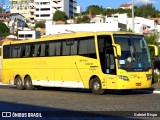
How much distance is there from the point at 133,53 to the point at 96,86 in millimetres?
2740

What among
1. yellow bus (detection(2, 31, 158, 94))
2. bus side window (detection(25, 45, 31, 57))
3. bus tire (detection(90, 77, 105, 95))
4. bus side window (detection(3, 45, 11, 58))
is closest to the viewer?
yellow bus (detection(2, 31, 158, 94))

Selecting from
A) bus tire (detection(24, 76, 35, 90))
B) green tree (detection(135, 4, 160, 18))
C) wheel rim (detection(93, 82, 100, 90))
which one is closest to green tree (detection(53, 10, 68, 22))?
green tree (detection(135, 4, 160, 18))

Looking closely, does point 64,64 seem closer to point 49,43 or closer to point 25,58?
point 49,43

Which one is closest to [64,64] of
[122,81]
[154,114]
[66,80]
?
[66,80]

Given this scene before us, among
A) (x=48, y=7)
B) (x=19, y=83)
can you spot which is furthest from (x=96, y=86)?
(x=48, y=7)

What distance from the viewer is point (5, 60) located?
3247 cm

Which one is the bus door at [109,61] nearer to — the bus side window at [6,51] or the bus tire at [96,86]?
the bus tire at [96,86]

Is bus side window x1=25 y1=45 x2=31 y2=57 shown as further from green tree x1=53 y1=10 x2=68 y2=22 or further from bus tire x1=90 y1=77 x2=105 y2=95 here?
green tree x1=53 y1=10 x2=68 y2=22

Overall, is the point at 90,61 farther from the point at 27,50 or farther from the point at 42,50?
the point at 27,50

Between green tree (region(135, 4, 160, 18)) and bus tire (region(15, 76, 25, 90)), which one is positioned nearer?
bus tire (region(15, 76, 25, 90))

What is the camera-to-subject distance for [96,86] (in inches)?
917

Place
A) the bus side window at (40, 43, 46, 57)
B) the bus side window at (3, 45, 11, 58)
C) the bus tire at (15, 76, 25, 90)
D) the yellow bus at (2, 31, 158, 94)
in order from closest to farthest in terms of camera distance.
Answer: the yellow bus at (2, 31, 158, 94) → the bus side window at (40, 43, 46, 57) → the bus tire at (15, 76, 25, 90) → the bus side window at (3, 45, 11, 58)

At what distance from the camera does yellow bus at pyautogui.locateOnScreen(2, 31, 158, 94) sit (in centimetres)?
2220

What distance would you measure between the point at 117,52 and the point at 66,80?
515 centimetres
